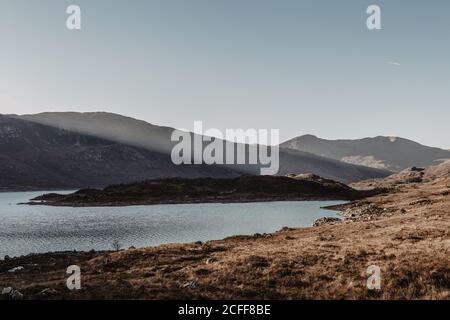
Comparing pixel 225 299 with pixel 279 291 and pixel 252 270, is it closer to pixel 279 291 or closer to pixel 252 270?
pixel 279 291

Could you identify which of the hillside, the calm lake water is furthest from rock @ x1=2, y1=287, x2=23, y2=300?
the calm lake water

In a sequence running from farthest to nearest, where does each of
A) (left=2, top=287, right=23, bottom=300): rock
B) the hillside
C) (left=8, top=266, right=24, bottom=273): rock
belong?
(left=8, top=266, right=24, bottom=273): rock
(left=2, top=287, right=23, bottom=300): rock
the hillside

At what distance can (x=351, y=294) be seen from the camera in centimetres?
2438

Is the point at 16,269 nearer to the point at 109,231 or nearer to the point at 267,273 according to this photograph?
the point at 267,273

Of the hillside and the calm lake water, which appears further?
the calm lake water

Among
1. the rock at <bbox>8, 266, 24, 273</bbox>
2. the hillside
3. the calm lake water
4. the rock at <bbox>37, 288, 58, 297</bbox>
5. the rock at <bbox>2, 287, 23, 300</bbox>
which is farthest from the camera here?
the calm lake water

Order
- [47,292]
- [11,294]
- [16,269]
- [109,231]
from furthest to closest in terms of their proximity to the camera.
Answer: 1. [109,231]
2. [16,269]
3. [47,292]
4. [11,294]

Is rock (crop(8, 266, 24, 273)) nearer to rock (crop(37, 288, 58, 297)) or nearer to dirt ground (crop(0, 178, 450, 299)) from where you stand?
dirt ground (crop(0, 178, 450, 299))

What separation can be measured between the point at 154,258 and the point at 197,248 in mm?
6437

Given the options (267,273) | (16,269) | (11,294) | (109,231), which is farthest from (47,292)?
(109,231)

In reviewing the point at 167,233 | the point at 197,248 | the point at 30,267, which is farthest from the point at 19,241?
the point at 197,248

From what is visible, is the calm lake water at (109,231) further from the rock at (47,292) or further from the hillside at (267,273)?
the rock at (47,292)

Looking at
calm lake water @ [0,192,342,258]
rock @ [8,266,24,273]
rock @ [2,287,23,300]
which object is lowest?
calm lake water @ [0,192,342,258]

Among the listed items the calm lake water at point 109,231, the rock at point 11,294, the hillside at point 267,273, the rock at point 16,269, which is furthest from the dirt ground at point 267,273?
the calm lake water at point 109,231
